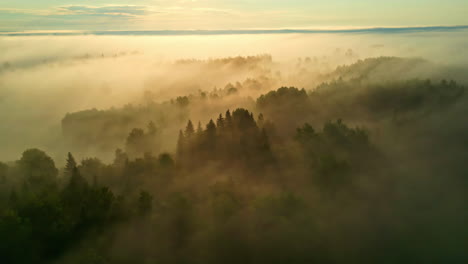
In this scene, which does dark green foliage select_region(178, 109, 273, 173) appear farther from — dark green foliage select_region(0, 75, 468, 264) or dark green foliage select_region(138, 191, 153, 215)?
dark green foliage select_region(138, 191, 153, 215)

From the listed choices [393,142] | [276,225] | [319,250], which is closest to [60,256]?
[276,225]

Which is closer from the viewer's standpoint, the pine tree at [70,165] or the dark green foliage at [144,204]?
the dark green foliage at [144,204]

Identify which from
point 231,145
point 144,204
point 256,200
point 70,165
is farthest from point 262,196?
point 70,165

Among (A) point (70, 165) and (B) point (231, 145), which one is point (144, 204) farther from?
(B) point (231, 145)

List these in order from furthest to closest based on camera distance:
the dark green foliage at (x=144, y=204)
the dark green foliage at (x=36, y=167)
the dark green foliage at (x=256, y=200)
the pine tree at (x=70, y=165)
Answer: the pine tree at (x=70, y=165)
the dark green foliage at (x=36, y=167)
the dark green foliage at (x=144, y=204)
the dark green foliage at (x=256, y=200)

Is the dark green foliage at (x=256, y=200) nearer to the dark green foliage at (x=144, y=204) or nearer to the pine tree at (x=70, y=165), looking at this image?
the dark green foliage at (x=144, y=204)

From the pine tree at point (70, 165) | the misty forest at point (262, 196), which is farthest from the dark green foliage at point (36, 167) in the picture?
the pine tree at point (70, 165)

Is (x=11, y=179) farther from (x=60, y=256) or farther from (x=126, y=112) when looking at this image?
(x=126, y=112)

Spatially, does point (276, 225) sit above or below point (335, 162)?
below

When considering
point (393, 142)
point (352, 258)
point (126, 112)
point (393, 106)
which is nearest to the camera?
point (352, 258)

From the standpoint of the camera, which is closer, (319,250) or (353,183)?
(319,250)

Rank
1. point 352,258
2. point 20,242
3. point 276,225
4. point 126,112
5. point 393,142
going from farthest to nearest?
point 126,112
point 393,142
point 276,225
point 352,258
point 20,242
